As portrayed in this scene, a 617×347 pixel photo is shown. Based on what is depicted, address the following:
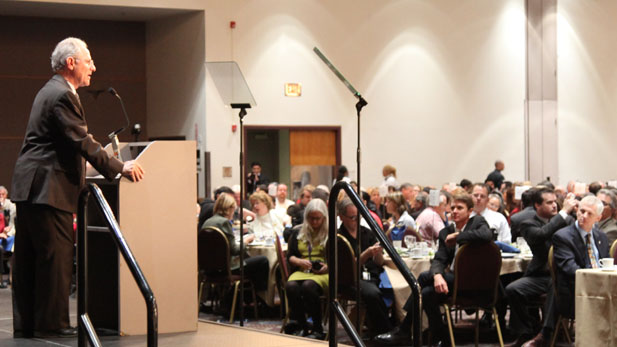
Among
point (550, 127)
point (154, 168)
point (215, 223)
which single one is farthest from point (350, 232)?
point (550, 127)

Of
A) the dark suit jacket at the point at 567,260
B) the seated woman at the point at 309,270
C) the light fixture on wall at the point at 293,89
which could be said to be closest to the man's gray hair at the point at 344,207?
the seated woman at the point at 309,270

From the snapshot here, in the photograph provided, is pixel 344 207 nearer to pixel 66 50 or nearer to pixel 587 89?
pixel 66 50

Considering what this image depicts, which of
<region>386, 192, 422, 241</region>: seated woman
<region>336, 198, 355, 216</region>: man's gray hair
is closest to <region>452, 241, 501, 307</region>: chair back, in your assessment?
<region>336, 198, 355, 216</region>: man's gray hair

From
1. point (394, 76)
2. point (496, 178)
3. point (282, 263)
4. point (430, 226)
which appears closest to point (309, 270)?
point (282, 263)

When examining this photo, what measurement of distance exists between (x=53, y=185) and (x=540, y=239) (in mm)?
3947

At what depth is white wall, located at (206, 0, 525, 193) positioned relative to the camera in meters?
16.1

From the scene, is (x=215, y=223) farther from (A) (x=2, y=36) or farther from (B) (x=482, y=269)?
(A) (x=2, y=36)

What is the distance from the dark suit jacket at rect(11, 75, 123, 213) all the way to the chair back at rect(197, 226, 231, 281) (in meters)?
3.66

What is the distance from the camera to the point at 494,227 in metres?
8.68

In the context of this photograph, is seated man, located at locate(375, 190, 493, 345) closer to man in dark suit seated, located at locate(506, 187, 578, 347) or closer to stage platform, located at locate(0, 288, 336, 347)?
man in dark suit seated, located at locate(506, 187, 578, 347)

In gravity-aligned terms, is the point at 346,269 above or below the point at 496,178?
below

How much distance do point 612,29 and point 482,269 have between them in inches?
564

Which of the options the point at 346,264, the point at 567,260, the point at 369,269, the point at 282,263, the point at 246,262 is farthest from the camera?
the point at 246,262

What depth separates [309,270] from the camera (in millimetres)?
7477
